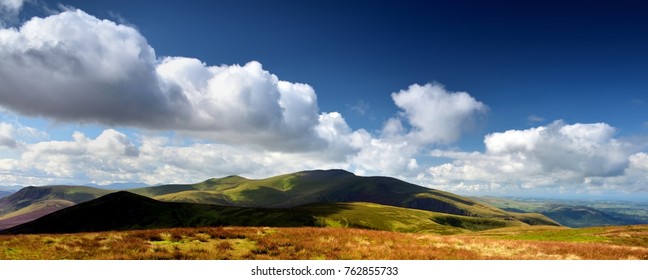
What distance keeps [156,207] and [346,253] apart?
676 ft

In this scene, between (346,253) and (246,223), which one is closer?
(346,253)

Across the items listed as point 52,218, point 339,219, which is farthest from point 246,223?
point 52,218

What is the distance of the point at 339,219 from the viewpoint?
19612cm

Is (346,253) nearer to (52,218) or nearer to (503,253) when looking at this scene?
(503,253)

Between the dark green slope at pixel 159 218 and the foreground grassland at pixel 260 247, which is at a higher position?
the foreground grassland at pixel 260 247

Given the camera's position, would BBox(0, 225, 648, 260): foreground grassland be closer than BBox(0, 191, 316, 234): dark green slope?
Yes

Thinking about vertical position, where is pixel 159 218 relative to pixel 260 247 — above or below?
below

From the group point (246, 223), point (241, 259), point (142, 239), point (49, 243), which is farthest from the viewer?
point (246, 223)

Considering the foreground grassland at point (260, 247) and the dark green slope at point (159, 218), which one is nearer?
the foreground grassland at point (260, 247)

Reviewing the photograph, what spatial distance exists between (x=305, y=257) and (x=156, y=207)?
675ft

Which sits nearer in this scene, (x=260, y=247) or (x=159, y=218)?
(x=260, y=247)

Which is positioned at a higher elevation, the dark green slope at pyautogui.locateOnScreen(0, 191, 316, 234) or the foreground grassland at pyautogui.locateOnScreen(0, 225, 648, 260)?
the foreground grassland at pyautogui.locateOnScreen(0, 225, 648, 260)
